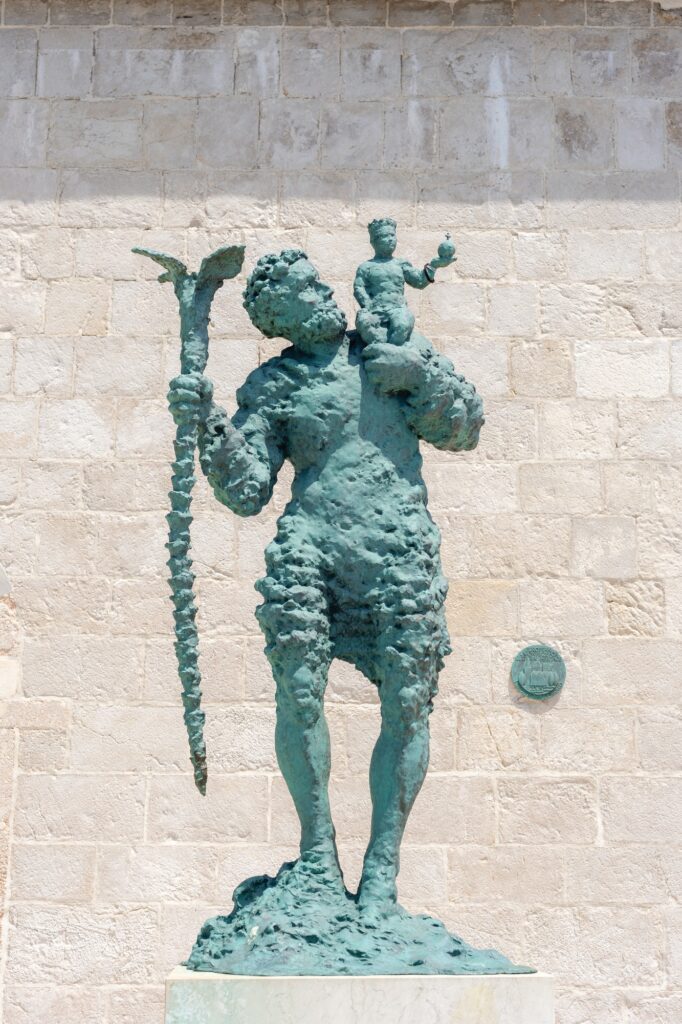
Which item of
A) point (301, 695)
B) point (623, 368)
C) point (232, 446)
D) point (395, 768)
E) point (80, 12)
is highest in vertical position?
point (80, 12)

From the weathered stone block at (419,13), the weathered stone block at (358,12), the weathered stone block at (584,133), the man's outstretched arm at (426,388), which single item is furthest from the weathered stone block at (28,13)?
the man's outstretched arm at (426,388)

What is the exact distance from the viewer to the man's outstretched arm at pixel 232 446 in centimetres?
377

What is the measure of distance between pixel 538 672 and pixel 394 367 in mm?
2245

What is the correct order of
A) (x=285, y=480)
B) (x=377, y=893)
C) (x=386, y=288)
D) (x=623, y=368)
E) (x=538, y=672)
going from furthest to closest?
(x=623, y=368), (x=285, y=480), (x=538, y=672), (x=386, y=288), (x=377, y=893)

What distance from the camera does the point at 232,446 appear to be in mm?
3840

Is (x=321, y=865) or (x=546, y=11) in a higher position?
(x=546, y=11)

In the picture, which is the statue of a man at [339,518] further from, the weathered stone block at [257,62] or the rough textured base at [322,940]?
the weathered stone block at [257,62]

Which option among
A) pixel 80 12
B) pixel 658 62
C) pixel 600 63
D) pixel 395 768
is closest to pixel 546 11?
pixel 600 63

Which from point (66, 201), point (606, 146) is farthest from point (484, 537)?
→ point (66, 201)

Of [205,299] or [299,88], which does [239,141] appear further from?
[205,299]

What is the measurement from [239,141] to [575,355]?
5.25ft

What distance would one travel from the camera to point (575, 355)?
6.16 meters

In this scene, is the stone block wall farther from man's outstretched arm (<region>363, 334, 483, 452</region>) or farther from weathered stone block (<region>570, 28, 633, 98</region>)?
man's outstretched arm (<region>363, 334, 483, 452</region>)

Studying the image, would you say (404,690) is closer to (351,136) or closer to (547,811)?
(547,811)
